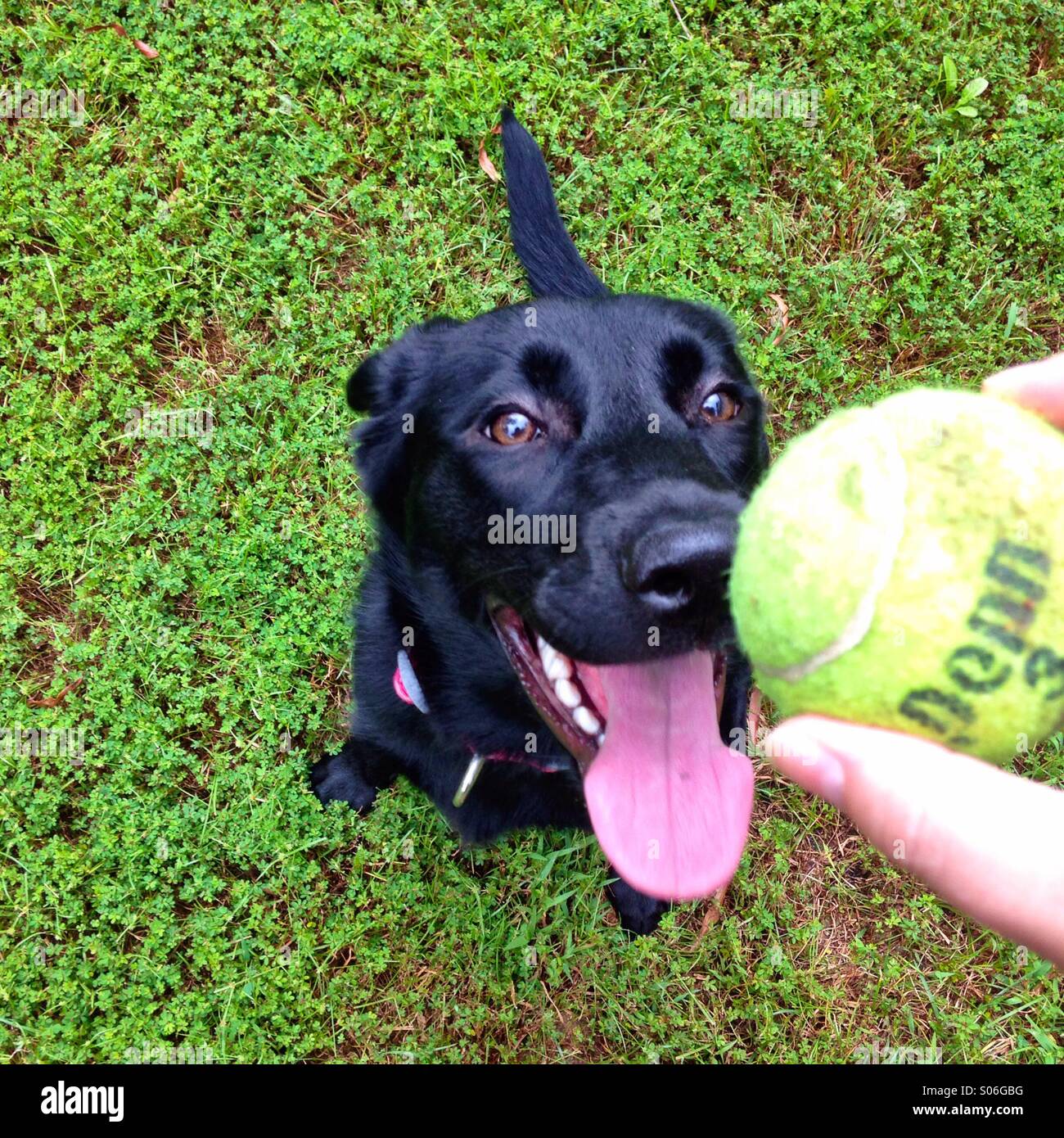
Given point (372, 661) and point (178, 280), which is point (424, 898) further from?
point (178, 280)

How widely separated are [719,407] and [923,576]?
119 cm

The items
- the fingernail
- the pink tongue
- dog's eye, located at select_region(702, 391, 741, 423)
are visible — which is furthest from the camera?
dog's eye, located at select_region(702, 391, 741, 423)

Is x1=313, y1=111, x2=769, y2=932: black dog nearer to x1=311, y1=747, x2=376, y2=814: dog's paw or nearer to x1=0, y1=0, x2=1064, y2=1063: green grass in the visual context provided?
x1=311, y1=747, x2=376, y2=814: dog's paw

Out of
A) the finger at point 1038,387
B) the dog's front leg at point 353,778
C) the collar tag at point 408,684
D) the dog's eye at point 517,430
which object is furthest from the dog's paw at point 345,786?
the finger at point 1038,387

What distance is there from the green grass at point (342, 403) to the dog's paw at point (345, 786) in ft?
0.29

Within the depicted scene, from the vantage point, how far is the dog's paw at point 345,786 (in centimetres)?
307

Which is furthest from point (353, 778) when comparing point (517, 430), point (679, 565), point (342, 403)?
point (679, 565)

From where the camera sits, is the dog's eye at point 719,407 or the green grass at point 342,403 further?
the green grass at point 342,403

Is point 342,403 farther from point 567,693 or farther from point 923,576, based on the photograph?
point 923,576


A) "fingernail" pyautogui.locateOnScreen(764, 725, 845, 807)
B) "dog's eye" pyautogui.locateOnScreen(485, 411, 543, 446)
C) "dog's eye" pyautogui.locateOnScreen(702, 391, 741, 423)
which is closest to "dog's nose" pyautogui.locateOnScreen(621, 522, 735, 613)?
"fingernail" pyautogui.locateOnScreen(764, 725, 845, 807)

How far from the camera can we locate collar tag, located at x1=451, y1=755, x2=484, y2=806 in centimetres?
246

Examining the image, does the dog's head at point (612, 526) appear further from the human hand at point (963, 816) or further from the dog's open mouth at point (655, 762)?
the human hand at point (963, 816)

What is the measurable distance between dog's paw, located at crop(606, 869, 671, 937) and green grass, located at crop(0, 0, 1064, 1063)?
85mm
